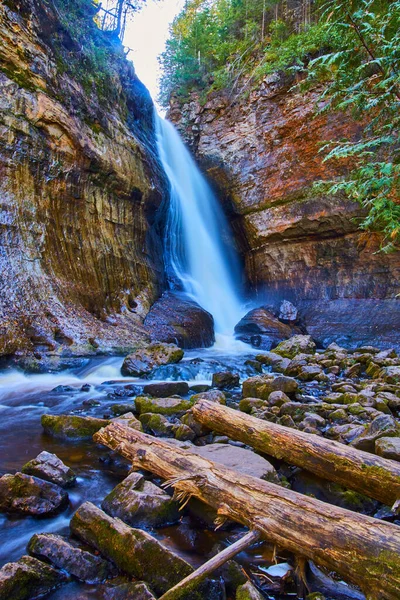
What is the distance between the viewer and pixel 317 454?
2510 mm

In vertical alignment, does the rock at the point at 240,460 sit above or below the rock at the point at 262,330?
above

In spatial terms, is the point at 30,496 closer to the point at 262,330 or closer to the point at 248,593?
the point at 248,593

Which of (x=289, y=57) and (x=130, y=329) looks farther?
(x=289, y=57)

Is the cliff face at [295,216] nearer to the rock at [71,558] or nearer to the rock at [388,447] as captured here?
the rock at [388,447]

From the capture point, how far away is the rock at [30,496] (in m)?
2.36

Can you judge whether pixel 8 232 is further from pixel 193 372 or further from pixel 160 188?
pixel 160 188

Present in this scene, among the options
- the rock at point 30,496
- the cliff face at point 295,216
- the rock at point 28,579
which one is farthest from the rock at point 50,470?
the cliff face at point 295,216

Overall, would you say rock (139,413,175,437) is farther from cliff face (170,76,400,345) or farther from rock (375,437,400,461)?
cliff face (170,76,400,345)

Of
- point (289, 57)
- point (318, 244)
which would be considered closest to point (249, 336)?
point (318, 244)

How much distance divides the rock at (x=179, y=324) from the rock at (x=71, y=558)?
815 centimetres

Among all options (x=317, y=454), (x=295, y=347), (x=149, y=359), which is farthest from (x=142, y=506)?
(x=295, y=347)

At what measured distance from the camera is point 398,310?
12336 mm

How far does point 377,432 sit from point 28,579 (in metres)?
2.65

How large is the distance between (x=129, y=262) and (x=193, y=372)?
17.7ft
